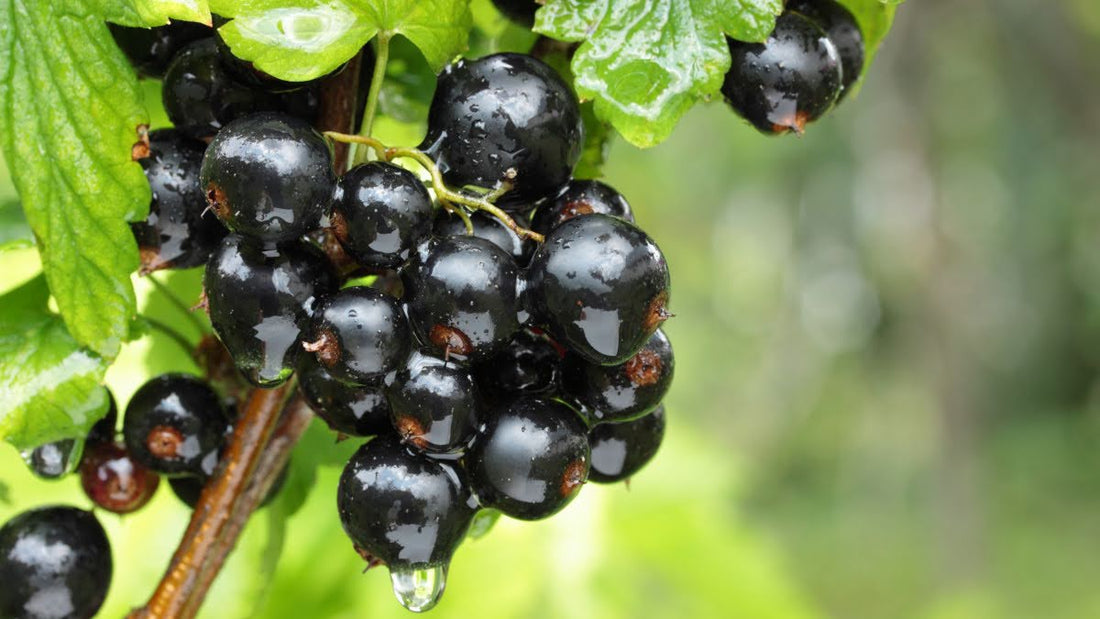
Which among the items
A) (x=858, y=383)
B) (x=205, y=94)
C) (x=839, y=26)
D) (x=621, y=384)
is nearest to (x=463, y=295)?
(x=621, y=384)

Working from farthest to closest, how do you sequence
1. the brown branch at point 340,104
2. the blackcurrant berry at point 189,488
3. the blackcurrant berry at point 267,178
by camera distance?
the blackcurrant berry at point 189,488, the brown branch at point 340,104, the blackcurrant berry at point 267,178

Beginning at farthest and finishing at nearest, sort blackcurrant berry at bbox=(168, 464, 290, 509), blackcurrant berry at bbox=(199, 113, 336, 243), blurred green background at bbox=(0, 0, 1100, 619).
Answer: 1. blurred green background at bbox=(0, 0, 1100, 619)
2. blackcurrant berry at bbox=(168, 464, 290, 509)
3. blackcurrant berry at bbox=(199, 113, 336, 243)

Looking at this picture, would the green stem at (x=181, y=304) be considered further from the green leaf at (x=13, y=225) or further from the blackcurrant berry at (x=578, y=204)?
the blackcurrant berry at (x=578, y=204)

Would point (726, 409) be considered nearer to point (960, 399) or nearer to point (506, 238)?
point (960, 399)

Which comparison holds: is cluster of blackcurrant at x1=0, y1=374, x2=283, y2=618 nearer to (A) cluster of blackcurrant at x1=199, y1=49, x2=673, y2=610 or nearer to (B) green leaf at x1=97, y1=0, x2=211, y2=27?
(A) cluster of blackcurrant at x1=199, y1=49, x2=673, y2=610

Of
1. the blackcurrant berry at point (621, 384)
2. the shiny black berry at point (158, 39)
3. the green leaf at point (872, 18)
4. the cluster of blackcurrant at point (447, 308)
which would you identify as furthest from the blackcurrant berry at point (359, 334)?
the green leaf at point (872, 18)

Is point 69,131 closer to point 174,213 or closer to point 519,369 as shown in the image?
point 174,213

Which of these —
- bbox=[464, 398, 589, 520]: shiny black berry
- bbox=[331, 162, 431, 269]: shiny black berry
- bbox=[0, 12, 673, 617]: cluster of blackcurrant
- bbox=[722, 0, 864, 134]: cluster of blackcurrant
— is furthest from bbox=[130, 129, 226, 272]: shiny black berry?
bbox=[722, 0, 864, 134]: cluster of blackcurrant
